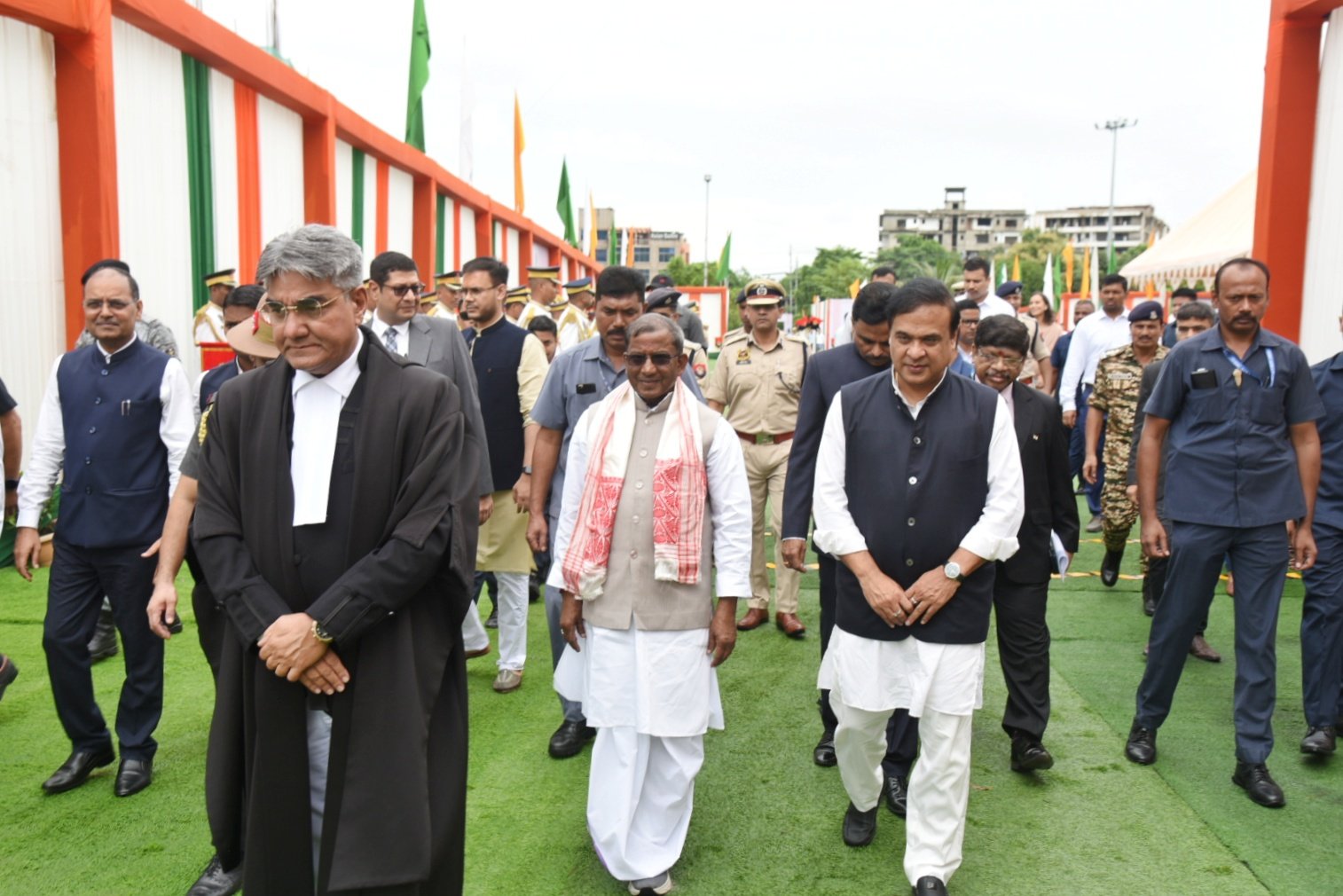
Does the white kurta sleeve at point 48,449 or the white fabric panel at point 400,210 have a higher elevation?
the white fabric panel at point 400,210

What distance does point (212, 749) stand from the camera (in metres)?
2.71

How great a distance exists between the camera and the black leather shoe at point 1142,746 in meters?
4.65

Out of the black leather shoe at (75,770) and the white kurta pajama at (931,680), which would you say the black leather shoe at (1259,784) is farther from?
the black leather shoe at (75,770)

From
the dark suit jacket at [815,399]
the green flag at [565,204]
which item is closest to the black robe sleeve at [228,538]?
the dark suit jacket at [815,399]

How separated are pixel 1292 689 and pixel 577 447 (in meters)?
4.22

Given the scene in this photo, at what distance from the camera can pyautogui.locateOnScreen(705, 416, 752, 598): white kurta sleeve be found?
12.2 ft

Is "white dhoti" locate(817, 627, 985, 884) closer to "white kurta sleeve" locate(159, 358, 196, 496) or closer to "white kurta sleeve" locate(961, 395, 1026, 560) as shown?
"white kurta sleeve" locate(961, 395, 1026, 560)

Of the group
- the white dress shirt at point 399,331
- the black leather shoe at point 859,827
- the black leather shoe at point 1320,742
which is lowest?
the black leather shoe at point 859,827

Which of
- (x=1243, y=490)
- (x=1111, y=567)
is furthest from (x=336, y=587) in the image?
(x=1111, y=567)

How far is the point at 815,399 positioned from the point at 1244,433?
1.78 meters

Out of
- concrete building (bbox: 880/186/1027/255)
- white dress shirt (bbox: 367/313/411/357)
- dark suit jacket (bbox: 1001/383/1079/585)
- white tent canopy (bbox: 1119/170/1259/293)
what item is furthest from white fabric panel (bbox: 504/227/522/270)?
concrete building (bbox: 880/186/1027/255)

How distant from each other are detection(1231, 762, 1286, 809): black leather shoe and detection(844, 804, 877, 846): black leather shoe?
158 cm

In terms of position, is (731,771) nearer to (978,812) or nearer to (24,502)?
(978,812)

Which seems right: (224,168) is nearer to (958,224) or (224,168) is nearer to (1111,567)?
(1111,567)
